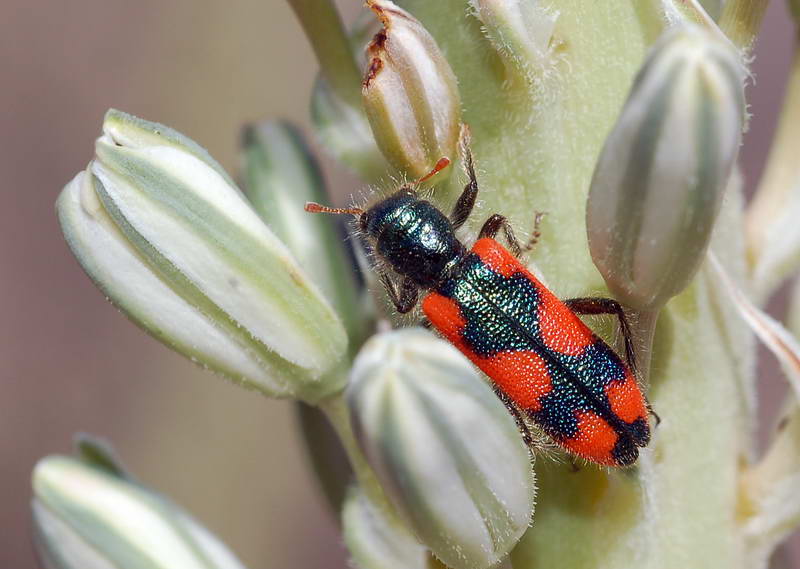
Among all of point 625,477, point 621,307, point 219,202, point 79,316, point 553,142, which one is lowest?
point 79,316

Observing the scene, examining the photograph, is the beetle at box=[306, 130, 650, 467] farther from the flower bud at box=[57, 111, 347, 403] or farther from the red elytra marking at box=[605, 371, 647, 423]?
the flower bud at box=[57, 111, 347, 403]

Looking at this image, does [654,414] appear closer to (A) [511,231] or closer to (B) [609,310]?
(B) [609,310]

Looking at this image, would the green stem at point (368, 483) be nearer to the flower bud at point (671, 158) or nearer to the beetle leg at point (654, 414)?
the beetle leg at point (654, 414)

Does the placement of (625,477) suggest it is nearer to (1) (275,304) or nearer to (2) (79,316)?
(1) (275,304)

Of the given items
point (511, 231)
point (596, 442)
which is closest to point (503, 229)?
point (511, 231)

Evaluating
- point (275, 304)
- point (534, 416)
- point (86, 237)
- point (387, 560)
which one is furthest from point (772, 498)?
point (86, 237)

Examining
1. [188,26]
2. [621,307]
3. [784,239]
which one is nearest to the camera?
[621,307]

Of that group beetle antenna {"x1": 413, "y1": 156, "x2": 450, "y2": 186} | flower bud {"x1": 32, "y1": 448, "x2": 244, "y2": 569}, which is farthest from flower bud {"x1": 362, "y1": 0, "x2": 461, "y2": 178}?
flower bud {"x1": 32, "y1": 448, "x2": 244, "y2": 569}
